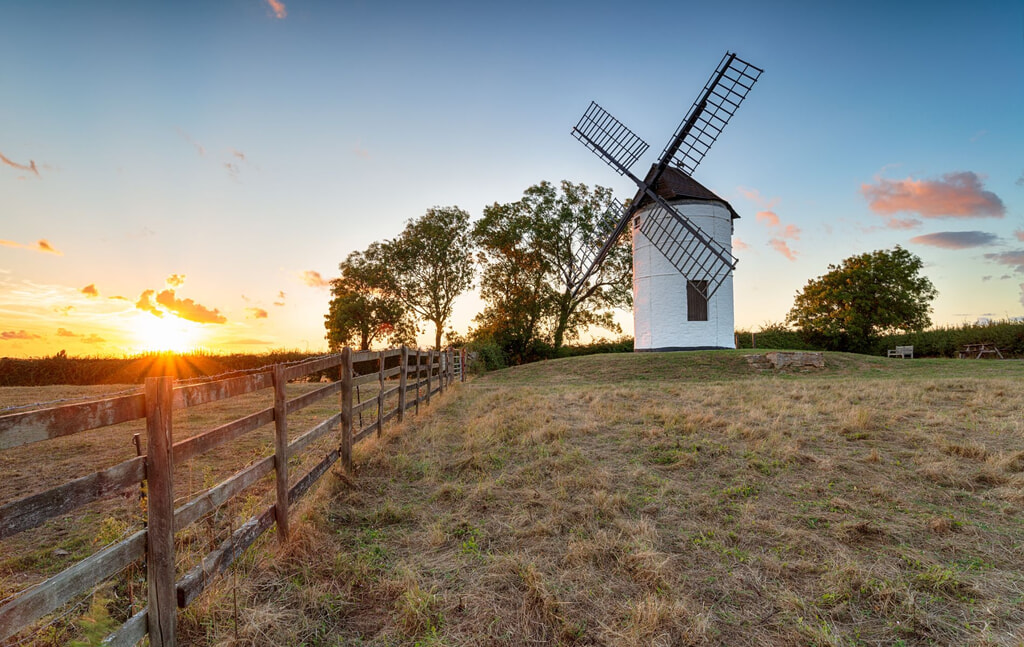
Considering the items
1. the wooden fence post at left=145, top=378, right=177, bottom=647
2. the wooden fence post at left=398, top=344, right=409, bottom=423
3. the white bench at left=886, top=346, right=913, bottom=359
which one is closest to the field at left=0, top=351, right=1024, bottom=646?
the wooden fence post at left=145, top=378, right=177, bottom=647

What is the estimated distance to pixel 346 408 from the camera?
6.62 metres

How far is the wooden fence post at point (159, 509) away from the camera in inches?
112

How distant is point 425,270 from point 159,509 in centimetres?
3544

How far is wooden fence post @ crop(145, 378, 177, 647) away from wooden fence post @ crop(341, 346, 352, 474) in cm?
357

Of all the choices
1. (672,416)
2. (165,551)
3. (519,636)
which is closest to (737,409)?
(672,416)

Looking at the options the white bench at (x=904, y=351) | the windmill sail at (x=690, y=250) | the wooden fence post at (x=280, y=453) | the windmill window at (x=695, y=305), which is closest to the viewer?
the wooden fence post at (x=280, y=453)

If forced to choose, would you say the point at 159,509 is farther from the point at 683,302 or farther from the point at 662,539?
the point at 683,302

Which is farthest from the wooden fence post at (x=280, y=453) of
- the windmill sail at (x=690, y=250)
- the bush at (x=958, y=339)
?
the bush at (x=958, y=339)

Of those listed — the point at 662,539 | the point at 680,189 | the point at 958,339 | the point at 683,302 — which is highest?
the point at 680,189

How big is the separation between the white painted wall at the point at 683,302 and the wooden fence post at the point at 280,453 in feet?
75.6

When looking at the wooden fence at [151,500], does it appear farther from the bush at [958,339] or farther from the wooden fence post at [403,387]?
the bush at [958,339]

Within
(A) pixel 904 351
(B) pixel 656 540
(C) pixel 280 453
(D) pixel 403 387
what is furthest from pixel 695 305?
(C) pixel 280 453

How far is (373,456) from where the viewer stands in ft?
24.6

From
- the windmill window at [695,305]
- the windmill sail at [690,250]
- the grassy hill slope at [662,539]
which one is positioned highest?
the windmill sail at [690,250]
